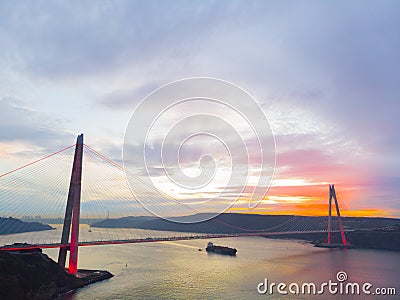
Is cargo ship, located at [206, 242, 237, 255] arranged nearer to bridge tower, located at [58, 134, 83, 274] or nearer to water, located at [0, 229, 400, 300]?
water, located at [0, 229, 400, 300]

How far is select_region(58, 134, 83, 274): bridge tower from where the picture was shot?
13289 millimetres

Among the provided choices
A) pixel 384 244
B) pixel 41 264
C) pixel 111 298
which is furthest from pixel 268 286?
pixel 384 244

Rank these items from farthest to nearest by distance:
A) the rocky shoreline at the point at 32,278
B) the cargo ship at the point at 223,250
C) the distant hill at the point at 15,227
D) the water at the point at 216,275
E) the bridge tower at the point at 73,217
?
1. the distant hill at the point at 15,227
2. the cargo ship at the point at 223,250
3. the bridge tower at the point at 73,217
4. the water at the point at 216,275
5. the rocky shoreline at the point at 32,278

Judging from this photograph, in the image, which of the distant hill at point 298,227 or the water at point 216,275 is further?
the distant hill at point 298,227

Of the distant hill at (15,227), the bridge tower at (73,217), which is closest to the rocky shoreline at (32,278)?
the bridge tower at (73,217)

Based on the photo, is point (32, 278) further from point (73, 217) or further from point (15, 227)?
point (15, 227)

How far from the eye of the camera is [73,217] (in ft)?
44.1

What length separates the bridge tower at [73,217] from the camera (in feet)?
43.6

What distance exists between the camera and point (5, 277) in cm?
991

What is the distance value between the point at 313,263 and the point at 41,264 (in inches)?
661

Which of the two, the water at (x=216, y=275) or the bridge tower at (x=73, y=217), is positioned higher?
the bridge tower at (x=73, y=217)

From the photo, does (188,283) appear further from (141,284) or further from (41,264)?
(41,264)

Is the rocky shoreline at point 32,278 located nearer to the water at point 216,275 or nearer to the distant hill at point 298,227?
the water at point 216,275

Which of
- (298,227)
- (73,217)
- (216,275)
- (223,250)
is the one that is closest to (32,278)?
(73,217)
